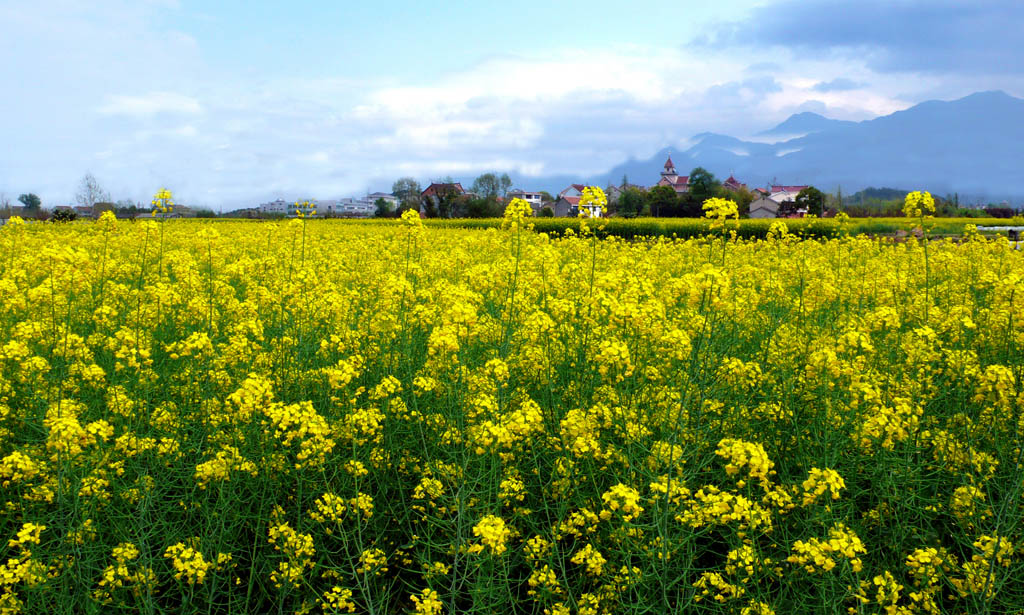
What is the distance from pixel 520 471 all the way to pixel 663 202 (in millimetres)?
60114

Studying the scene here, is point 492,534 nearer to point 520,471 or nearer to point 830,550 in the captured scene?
point 520,471

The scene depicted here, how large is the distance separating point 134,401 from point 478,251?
881cm

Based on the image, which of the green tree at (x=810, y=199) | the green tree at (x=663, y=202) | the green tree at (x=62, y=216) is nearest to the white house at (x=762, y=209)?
the green tree at (x=810, y=199)

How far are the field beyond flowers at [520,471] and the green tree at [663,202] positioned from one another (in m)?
57.1

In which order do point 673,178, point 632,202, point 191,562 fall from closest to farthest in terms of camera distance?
point 191,562 < point 632,202 < point 673,178

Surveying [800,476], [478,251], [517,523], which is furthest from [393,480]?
[478,251]

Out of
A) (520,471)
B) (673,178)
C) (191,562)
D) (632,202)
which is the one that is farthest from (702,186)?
(673,178)

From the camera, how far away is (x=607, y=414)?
3.46 metres

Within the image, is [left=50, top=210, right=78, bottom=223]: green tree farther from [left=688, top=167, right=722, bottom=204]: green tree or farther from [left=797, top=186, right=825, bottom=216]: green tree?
[left=797, top=186, right=825, bottom=216]: green tree

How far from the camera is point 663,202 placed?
60.6 meters

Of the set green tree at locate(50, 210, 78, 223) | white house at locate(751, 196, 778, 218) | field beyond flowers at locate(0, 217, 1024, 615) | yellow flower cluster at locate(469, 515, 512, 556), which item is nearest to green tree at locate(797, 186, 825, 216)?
white house at locate(751, 196, 778, 218)

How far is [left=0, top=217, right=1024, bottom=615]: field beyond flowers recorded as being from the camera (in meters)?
3.09

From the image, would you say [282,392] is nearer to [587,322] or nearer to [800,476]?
[587,322]

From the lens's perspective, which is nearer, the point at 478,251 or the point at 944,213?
the point at 478,251
